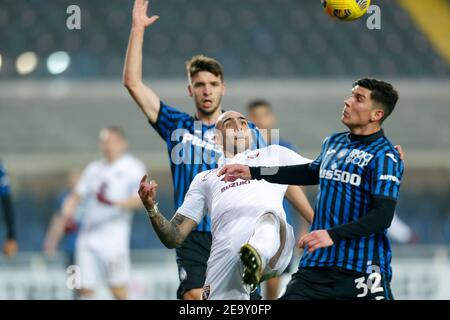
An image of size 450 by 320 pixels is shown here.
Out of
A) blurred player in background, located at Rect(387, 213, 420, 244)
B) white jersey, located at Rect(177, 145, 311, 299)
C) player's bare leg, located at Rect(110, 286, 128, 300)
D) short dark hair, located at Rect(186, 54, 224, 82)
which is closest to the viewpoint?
white jersey, located at Rect(177, 145, 311, 299)

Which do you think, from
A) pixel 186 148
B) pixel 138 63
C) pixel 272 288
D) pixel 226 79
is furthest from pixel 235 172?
pixel 226 79

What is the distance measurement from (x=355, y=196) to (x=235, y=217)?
2.51 ft

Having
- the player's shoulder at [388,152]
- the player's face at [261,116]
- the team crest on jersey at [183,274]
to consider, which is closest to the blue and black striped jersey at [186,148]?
the team crest on jersey at [183,274]

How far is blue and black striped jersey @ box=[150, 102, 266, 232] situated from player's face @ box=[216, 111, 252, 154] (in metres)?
0.76

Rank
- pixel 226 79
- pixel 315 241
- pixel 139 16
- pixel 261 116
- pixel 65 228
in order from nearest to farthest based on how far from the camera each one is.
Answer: pixel 315 241
pixel 139 16
pixel 261 116
pixel 65 228
pixel 226 79

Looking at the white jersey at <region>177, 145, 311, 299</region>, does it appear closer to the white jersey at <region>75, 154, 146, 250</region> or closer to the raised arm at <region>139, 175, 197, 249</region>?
the raised arm at <region>139, 175, 197, 249</region>

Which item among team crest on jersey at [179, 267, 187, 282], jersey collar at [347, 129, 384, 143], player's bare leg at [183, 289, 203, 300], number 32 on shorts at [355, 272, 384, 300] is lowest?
player's bare leg at [183, 289, 203, 300]

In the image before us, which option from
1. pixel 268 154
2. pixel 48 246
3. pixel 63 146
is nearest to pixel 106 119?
pixel 63 146

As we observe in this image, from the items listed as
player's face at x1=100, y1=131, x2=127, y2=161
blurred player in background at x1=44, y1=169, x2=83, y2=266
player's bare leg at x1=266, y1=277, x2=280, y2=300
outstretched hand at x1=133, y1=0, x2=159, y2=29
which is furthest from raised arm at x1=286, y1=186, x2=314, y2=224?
blurred player in background at x1=44, y1=169, x2=83, y2=266

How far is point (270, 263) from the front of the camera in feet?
16.8

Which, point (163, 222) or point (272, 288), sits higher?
point (163, 222)

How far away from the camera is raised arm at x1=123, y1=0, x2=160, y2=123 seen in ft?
20.7

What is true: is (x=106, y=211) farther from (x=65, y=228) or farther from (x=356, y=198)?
(x=356, y=198)

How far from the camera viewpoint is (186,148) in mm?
6410
